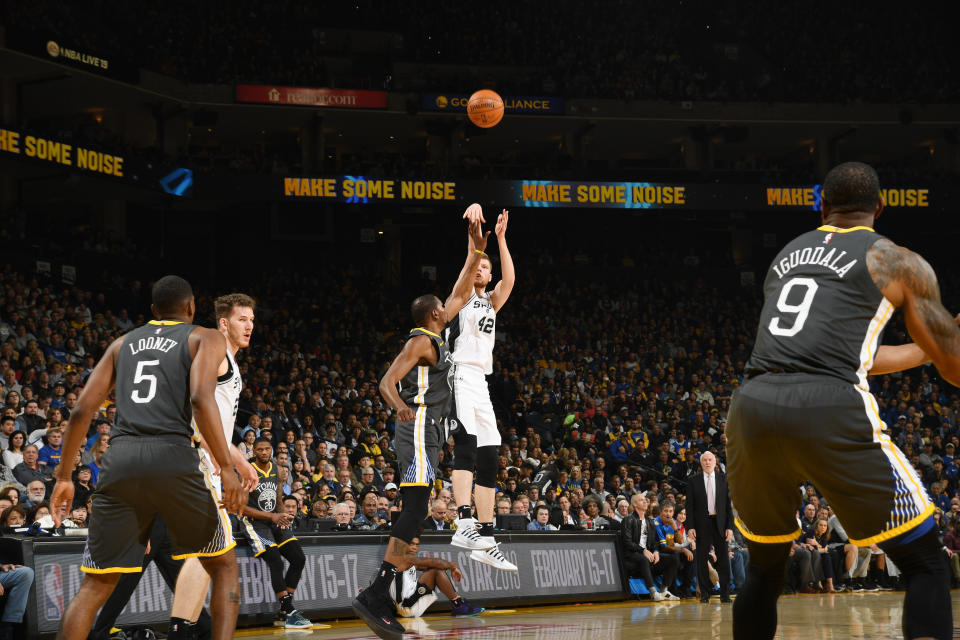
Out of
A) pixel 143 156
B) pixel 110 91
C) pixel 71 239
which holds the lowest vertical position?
pixel 71 239

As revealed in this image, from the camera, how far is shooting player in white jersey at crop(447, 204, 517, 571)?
8.16m

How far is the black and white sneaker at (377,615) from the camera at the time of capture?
267 inches

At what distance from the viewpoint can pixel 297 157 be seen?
31.5 m

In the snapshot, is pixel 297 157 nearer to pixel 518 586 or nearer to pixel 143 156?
pixel 143 156

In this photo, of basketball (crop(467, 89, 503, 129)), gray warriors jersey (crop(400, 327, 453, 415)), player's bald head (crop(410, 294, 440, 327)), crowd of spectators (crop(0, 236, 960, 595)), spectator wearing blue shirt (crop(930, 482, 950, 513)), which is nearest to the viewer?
player's bald head (crop(410, 294, 440, 327))

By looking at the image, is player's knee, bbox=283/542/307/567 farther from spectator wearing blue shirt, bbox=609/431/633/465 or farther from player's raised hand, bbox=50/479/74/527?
spectator wearing blue shirt, bbox=609/431/633/465

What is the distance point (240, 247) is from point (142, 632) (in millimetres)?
24511

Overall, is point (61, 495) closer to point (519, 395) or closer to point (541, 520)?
point (541, 520)

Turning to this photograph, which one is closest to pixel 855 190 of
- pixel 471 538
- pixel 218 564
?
pixel 218 564

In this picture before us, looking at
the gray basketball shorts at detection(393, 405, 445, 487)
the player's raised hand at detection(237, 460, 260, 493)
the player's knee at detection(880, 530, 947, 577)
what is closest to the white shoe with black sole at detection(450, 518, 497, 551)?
the gray basketball shorts at detection(393, 405, 445, 487)

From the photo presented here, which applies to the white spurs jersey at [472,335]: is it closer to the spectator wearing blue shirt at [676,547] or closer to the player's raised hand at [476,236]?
the player's raised hand at [476,236]

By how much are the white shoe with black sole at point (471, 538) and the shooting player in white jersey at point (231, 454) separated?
2085mm

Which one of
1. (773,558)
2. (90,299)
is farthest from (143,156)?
(773,558)

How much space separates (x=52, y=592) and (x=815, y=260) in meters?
6.99
